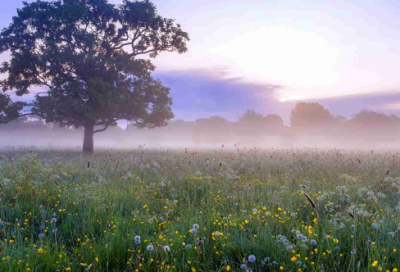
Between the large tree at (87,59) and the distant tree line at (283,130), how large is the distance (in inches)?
1530

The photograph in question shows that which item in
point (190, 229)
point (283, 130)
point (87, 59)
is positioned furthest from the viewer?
point (283, 130)

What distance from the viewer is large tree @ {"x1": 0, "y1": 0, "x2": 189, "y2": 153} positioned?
66.1 ft

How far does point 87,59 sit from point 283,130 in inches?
2784

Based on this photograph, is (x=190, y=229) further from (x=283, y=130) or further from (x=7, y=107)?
(x=283, y=130)

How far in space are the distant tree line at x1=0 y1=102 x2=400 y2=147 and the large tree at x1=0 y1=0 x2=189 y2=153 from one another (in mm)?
38872

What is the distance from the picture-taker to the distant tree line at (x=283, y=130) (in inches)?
2717

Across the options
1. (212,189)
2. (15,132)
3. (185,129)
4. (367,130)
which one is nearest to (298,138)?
(367,130)

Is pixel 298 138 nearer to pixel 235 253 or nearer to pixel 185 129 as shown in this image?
pixel 185 129

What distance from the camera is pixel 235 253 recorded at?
367 centimetres

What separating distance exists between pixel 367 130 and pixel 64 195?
78506 millimetres

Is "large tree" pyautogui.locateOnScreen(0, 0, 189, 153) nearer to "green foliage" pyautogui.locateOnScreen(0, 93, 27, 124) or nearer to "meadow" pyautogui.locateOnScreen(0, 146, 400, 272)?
"green foliage" pyautogui.locateOnScreen(0, 93, 27, 124)

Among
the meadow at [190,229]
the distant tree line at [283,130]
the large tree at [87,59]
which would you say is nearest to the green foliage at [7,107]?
the large tree at [87,59]

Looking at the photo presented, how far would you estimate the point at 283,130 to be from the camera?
81.6 m

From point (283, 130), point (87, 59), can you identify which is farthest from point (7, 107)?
point (283, 130)
